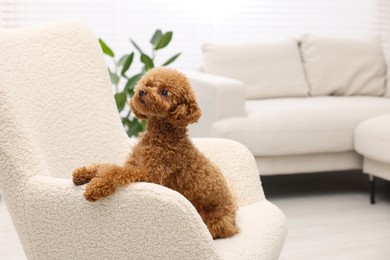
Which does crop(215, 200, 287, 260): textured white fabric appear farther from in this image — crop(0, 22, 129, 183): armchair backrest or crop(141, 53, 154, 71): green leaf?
crop(141, 53, 154, 71): green leaf

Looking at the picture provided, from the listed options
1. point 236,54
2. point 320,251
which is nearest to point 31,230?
point 320,251

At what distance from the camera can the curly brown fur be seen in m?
1.24

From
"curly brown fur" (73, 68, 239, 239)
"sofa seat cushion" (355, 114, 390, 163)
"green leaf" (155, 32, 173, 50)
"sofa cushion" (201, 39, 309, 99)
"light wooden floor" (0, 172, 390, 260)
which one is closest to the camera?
"curly brown fur" (73, 68, 239, 239)

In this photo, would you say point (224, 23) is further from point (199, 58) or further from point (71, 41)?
point (71, 41)

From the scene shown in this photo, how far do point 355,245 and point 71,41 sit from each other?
1.51 meters

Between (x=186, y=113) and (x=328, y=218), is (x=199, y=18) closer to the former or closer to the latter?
(x=328, y=218)

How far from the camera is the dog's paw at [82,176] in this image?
1.19m

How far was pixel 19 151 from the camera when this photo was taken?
4.23ft

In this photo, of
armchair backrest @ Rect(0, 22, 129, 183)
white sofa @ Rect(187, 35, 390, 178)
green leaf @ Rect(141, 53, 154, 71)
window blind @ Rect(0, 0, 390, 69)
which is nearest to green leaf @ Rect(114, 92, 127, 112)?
green leaf @ Rect(141, 53, 154, 71)

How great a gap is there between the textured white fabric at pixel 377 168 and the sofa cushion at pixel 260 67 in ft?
2.56

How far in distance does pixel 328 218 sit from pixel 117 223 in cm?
195

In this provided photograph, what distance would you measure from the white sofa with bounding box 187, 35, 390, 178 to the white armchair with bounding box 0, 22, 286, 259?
52.8 inches

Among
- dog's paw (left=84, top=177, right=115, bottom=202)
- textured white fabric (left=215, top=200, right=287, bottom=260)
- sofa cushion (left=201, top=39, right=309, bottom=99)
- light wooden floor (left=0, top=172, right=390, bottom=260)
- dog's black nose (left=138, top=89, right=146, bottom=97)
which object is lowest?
light wooden floor (left=0, top=172, right=390, bottom=260)

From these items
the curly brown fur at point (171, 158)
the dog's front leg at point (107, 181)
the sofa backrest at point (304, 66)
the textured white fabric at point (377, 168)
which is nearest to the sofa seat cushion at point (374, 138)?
the textured white fabric at point (377, 168)
